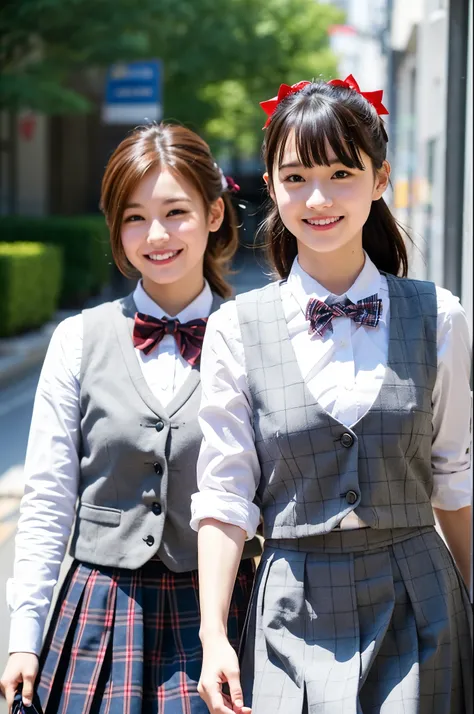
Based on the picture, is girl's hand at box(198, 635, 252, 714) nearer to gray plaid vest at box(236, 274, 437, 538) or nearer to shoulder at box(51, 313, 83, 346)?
gray plaid vest at box(236, 274, 437, 538)

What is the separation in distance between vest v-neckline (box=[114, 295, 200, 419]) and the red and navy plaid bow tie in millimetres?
23

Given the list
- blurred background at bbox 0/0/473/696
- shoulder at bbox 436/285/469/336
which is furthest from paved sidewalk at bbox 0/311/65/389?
shoulder at bbox 436/285/469/336

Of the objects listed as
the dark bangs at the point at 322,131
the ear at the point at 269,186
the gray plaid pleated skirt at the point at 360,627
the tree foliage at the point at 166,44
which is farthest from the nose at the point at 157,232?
the tree foliage at the point at 166,44

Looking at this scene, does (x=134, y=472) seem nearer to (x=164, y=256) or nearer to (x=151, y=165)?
(x=164, y=256)

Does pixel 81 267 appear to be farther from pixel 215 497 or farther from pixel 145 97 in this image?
pixel 215 497

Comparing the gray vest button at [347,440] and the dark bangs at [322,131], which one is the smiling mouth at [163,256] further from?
the gray vest button at [347,440]

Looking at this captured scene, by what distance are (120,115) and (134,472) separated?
11414mm

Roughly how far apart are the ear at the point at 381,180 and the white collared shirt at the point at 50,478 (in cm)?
58

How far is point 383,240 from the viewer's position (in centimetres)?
217

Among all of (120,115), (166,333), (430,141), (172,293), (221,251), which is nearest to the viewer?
(166,333)

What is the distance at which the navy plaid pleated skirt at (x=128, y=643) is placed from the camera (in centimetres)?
209

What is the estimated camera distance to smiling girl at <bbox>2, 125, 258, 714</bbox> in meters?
2.11

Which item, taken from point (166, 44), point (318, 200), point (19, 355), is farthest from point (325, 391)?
point (166, 44)

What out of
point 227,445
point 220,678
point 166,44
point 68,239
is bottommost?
point 220,678
